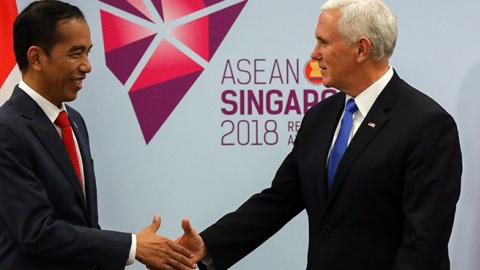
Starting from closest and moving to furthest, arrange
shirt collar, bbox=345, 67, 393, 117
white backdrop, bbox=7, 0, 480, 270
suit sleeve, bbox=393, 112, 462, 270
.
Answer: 1. suit sleeve, bbox=393, 112, 462, 270
2. shirt collar, bbox=345, 67, 393, 117
3. white backdrop, bbox=7, 0, 480, 270

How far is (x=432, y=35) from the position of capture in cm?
385

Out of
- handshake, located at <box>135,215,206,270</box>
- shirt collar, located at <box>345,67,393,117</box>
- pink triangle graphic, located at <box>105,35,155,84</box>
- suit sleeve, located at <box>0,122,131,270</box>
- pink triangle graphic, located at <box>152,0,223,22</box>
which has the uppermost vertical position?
pink triangle graphic, located at <box>152,0,223,22</box>

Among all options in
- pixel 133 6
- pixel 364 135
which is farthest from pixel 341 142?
pixel 133 6

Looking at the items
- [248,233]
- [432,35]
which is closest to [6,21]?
[248,233]

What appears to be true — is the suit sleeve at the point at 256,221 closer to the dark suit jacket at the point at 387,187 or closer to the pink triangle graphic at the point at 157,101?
the dark suit jacket at the point at 387,187

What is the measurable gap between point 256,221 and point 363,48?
819mm

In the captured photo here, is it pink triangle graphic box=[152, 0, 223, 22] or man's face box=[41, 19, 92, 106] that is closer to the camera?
man's face box=[41, 19, 92, 106]

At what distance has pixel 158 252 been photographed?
9.94 ft

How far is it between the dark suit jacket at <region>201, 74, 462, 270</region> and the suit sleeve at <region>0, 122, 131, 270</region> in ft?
2.56

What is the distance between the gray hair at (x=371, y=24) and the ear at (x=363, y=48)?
0.01 metres

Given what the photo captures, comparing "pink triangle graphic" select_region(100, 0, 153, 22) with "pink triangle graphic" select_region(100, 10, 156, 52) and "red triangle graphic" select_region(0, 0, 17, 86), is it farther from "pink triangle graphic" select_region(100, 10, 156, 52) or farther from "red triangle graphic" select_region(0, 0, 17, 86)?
"red triangle graphic" select_region(0, 0, 17, 86)

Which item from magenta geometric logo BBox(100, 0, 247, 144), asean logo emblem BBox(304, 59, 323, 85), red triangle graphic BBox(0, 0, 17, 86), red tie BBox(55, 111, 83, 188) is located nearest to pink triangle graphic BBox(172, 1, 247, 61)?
magenta geometric logo BBox(100, 0, 247, 144)

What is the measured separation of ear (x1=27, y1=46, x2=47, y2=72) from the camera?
9.22 feet

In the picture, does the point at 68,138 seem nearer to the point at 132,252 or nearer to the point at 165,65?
the point at 132,252
